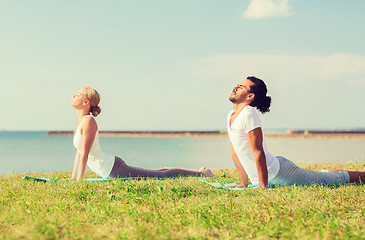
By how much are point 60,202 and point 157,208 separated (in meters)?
1.40

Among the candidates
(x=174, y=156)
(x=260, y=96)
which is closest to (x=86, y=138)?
(x=260, y=96)

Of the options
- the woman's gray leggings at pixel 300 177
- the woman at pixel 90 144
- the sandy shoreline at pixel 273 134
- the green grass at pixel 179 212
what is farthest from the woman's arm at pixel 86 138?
the sandy shoreline at pixel 273 134

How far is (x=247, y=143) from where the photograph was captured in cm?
590

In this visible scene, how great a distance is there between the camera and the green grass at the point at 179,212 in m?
3.73

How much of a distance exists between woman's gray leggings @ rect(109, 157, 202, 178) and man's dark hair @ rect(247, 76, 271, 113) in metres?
2.74

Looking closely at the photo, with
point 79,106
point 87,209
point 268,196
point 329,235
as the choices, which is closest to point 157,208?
point 87,209

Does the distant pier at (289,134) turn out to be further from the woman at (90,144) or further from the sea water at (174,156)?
the woman at (90,144)

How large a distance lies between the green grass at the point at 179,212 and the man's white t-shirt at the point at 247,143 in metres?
0.42

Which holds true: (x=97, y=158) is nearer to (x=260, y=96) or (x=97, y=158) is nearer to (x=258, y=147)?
(x=258, y=147)

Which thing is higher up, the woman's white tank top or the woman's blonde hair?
the woman's blonde hair

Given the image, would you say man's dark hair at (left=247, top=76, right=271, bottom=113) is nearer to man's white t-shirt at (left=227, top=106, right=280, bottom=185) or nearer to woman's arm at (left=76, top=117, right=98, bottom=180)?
man's white t-shirt at (left=227, top=106, right=280, bottom=185)

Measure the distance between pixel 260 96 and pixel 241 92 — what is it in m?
0.32

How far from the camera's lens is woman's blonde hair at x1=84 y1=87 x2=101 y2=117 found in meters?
7.18

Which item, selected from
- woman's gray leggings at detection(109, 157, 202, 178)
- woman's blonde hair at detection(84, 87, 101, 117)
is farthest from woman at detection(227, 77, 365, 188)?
woman's blonde hair at detection(84, 87, 101, 117)
